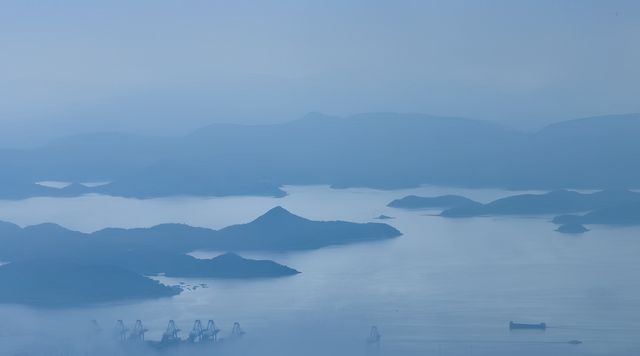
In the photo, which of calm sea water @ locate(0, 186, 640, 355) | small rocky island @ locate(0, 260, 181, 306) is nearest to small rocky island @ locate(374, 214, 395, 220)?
calm sea water @ locate(0, 186, 640, 355)

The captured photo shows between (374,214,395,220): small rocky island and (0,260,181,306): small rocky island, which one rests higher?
(374,214,395,220): small rocky island

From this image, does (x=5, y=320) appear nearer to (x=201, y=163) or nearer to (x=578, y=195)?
(x=201, y=163)

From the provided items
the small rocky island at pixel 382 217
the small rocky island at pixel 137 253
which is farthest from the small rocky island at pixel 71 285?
the small rocky island at pixel 382 217

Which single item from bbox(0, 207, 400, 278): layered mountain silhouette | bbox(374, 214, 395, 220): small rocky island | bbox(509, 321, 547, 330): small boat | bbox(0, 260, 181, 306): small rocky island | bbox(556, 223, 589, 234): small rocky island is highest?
bbox(374, 214, 395, 220): small rocky island

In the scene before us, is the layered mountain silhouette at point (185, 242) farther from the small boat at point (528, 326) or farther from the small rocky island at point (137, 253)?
the small boat at point (528, 326)

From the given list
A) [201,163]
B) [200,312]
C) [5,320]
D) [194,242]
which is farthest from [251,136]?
[5,320]

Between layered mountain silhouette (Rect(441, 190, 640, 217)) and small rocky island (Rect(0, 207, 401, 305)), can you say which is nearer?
small rocky island (Rect(0, 207, 401, 305))

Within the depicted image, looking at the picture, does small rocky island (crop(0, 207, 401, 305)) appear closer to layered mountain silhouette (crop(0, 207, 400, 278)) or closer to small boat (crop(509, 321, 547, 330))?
layered mountain silhouette (crop(0, 207, 400, 278))

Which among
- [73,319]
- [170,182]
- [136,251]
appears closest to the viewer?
[73,319]
